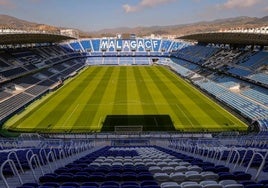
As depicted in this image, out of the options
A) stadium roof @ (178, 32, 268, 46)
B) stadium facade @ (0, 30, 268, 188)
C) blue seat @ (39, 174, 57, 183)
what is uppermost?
stadium roof @ (178, 32, 268, 46)

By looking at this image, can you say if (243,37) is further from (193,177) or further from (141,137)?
(193,177)

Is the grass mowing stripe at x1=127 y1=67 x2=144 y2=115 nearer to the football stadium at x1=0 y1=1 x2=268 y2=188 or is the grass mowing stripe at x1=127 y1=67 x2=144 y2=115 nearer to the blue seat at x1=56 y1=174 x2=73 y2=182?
the football stadium at x1=0 y1=1 x2=268 y2=188

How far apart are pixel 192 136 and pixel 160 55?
3085 inches

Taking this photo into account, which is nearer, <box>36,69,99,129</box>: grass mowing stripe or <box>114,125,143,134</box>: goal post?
<box>114,125,143,134</box>: goal post

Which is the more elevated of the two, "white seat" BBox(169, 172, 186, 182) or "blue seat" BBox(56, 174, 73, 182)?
"white seat" BBox(169, 172, 186, 182)

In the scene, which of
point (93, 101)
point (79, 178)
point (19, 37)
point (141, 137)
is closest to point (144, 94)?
point (93, 101)

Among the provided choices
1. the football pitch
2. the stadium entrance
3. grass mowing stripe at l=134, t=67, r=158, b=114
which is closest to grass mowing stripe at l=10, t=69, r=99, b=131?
the football pitch

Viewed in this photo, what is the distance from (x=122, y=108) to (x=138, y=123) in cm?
711

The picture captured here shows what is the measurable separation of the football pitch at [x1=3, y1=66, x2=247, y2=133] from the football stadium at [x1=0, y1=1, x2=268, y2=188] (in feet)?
0.41

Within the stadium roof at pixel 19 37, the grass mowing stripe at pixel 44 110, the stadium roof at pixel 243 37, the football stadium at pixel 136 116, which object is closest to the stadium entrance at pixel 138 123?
the football stadium at pixel 136 116

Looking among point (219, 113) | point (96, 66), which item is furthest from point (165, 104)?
point (96, 66)

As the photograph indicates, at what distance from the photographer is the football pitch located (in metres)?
35.6

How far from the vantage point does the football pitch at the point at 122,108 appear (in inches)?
1403

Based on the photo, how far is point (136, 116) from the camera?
129ft
